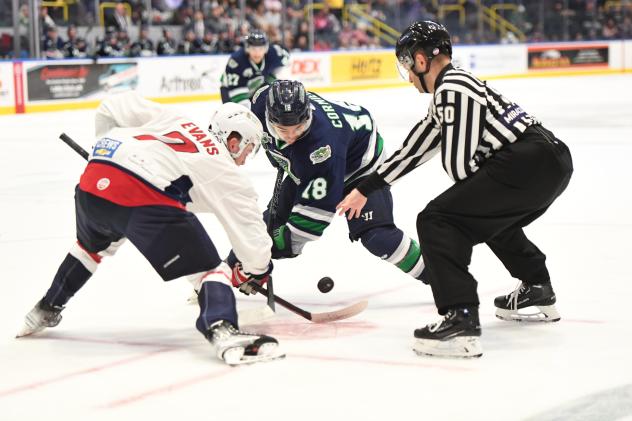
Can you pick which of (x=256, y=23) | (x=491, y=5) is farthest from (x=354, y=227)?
(x=491, y=5)

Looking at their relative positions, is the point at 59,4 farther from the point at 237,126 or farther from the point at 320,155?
the point at 237,126

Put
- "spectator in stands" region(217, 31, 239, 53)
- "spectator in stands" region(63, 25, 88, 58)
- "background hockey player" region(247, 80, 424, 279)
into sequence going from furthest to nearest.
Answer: "spectator in stands" region(217, 31, 239, 53)
"spectator in stands" region(63, 25, 88, 58)
"background hockey player" region(247, 80, 424, 279)

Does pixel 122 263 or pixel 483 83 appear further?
pixel 122 263

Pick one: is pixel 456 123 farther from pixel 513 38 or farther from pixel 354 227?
pixel 513 38

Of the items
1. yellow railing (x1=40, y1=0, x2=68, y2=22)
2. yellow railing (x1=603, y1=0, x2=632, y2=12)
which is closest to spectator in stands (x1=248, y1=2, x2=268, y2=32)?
yellow railing (x1=40, y1=0, x2=68, y2=22)

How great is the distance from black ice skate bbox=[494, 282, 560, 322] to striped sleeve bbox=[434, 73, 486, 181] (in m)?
0.69

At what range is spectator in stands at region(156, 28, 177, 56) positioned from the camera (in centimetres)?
1614

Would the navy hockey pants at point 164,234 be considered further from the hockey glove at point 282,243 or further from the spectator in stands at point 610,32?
the spectator in stands at point 610,32

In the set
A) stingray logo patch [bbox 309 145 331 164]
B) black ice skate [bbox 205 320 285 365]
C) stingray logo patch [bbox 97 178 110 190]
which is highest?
stingray logo patch [bbox 309 145 331 164]

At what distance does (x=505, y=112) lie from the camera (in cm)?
334

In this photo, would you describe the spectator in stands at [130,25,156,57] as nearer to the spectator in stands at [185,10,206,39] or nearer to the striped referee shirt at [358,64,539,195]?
the spectator in stands at [185,10,206,39]

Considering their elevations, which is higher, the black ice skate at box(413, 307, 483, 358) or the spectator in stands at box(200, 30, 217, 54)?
the spectator in stands at box(200, 30, 217, 54)

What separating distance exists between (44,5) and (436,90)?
12.9m

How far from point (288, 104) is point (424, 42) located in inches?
21.3
